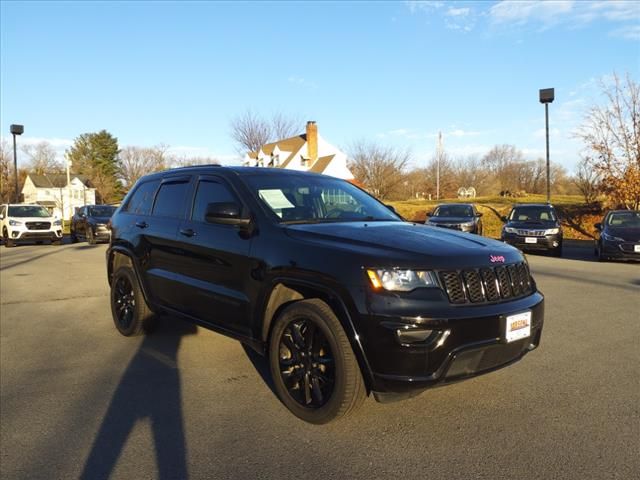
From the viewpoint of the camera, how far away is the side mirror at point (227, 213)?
391 cm

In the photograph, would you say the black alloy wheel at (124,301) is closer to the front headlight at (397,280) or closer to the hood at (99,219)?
the front headlight at (397,280)

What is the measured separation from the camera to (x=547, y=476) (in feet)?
9.02

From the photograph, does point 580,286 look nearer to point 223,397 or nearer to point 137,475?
point 223,397

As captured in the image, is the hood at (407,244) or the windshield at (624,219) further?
the windshield at (624,219)

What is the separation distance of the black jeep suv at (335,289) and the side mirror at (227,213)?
0.4 inches

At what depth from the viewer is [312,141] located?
4872 centimetres

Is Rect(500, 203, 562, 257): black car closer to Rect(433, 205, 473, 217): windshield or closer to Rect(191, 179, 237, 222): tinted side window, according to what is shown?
Rect(433, 205, 473, 217): windshield

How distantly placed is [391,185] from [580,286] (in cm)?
3631

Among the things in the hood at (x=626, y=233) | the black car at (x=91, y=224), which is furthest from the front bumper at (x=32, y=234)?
the hood at (x=626, y=233)

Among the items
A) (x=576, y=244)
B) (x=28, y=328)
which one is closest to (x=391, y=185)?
(x=576, y=244)

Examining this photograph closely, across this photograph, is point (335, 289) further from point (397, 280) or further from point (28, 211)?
point (28, 211)

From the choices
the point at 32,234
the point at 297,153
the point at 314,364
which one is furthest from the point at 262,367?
the point at 297,153

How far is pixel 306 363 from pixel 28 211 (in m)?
20.2

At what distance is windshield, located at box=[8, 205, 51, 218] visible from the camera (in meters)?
19.7
